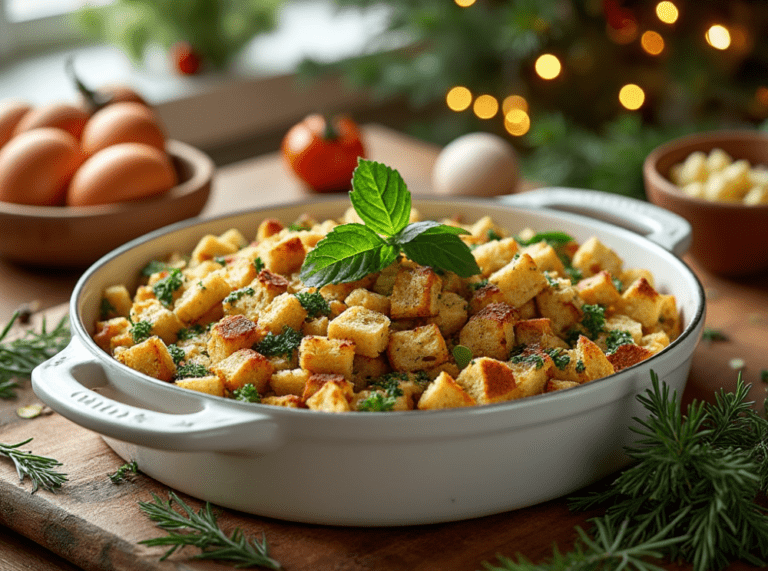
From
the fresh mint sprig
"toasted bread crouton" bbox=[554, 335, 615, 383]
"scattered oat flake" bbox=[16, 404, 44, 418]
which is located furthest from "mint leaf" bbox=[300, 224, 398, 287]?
"scattered oat flake" bbox=[16, 404, 44, 418]

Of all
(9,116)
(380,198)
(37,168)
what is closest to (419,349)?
(380,198)

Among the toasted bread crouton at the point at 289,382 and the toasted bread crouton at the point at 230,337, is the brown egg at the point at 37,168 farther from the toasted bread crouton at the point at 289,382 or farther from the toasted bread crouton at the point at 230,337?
the toasted bread crouton at the point at 289,382

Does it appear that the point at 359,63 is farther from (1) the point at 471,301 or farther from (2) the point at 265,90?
(1) the point at 471,301

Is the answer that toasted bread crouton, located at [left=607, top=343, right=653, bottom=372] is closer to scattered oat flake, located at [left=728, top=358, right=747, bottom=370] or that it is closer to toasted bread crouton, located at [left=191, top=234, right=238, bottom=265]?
scattered oat flake, located at [left=728, top=358, right=747, bottom=370]

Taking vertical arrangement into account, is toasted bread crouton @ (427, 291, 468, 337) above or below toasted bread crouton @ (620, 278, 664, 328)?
above

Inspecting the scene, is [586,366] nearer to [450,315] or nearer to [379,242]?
[450,315]
